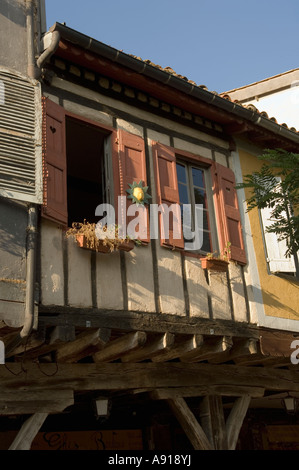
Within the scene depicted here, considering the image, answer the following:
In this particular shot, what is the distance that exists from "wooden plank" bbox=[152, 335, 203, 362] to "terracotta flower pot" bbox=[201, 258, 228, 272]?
0.84 m

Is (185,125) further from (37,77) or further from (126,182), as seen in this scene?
(37,77)

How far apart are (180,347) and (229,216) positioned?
6.12ft

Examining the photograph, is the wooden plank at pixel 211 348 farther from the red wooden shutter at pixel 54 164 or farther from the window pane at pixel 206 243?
the red wooden shutter at pixel 54 164

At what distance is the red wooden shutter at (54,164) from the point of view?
5.55 metres

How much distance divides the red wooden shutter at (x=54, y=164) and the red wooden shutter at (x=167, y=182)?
126cm

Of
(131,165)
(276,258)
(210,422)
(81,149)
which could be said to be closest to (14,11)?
(131,165)

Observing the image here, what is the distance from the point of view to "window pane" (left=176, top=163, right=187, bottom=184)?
7.26 metres

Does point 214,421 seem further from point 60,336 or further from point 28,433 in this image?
point 60,336

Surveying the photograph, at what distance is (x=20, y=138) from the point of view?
5508 millimetres

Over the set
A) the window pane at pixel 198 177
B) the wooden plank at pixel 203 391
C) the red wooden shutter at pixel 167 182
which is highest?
the window pane at pixel 198 177

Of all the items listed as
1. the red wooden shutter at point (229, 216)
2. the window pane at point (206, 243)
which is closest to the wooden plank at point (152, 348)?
the window pane at point (206, 243)

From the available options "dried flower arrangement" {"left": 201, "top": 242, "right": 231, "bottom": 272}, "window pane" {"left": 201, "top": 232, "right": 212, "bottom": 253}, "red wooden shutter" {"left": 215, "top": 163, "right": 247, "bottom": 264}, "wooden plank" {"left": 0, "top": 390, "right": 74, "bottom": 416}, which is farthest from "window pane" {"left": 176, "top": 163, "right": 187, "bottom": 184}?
"wooden plank" {"left": 0, "top": 390, "right": 74, "bottom": 416}

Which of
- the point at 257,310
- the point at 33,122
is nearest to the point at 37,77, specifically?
the point at 33,122

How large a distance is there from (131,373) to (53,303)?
1640 millimetres
